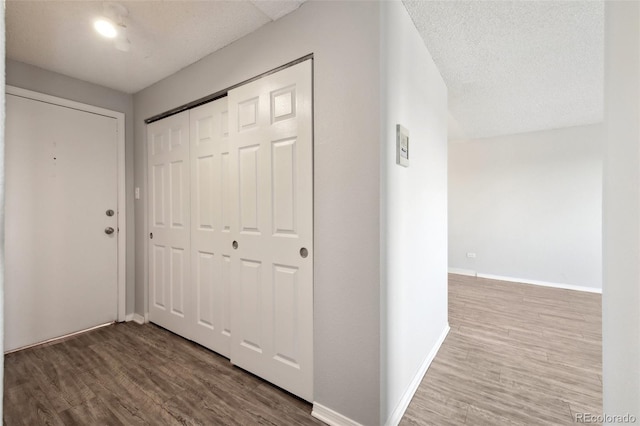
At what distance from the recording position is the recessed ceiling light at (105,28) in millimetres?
1823

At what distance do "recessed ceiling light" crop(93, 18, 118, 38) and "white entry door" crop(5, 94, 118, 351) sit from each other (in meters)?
1.14

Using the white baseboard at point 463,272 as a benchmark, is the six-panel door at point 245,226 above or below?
above

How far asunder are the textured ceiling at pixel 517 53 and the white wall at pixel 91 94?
116 inches

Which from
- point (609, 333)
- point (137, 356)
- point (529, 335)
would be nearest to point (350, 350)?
point (609, 333)

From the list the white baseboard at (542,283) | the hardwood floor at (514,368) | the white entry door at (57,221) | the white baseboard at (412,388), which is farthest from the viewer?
the white baseboard at (542,283)

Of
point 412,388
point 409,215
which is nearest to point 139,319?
point 412,388

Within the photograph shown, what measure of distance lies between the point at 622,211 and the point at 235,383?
7.10 feet

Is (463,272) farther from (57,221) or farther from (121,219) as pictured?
(57,221)

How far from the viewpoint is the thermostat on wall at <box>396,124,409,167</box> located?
158 centimetres

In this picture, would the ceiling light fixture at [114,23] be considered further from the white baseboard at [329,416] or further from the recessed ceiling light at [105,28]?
the white baseboard at [329,416]

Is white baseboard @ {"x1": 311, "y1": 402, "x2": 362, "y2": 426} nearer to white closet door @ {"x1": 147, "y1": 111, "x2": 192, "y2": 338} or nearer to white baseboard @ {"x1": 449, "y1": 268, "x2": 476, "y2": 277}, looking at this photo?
white closet door @ {"x1": 147, "y1": 111, "x2": 192, "y2": 338}

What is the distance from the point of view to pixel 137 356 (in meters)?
2.24

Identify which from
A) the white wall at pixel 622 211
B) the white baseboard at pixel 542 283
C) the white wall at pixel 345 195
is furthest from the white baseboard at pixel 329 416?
the white baseboard at pixel 542 283

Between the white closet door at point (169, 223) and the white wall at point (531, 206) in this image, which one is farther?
the white wall at point (531, 206)
